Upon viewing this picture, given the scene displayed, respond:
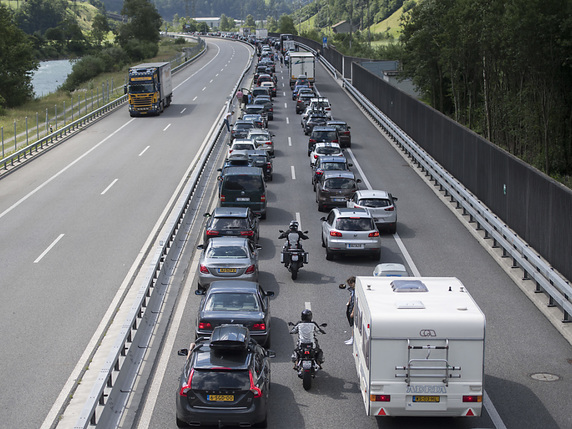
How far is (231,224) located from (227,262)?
399 cm

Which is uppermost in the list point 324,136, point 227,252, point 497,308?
point 324,136

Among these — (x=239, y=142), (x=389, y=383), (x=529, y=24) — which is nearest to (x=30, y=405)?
(x=389, y=383)

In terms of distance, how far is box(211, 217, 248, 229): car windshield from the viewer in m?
25.0

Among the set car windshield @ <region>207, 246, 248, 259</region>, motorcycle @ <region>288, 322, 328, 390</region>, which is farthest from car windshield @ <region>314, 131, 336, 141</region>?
motorcycle @ <region>288, 322, 328, 390</region>

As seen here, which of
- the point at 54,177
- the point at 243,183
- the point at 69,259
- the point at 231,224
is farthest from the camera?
the point at 54,177

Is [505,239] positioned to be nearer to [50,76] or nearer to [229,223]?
[229,223]

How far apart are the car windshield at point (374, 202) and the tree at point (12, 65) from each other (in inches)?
2059

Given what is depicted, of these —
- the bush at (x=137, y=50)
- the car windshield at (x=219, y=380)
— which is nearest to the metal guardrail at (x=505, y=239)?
the car windshield at (x=219, y=380)

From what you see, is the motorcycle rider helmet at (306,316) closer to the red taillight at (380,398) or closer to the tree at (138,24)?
the red taillight at (380,398)

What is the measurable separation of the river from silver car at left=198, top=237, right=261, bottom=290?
89036 mm

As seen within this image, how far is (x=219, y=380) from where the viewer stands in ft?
43.1

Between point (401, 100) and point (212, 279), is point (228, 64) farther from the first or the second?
point (212, 279)

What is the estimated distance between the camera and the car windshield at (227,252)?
70.3 feet

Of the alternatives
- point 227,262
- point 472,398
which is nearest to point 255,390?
point 472,398
